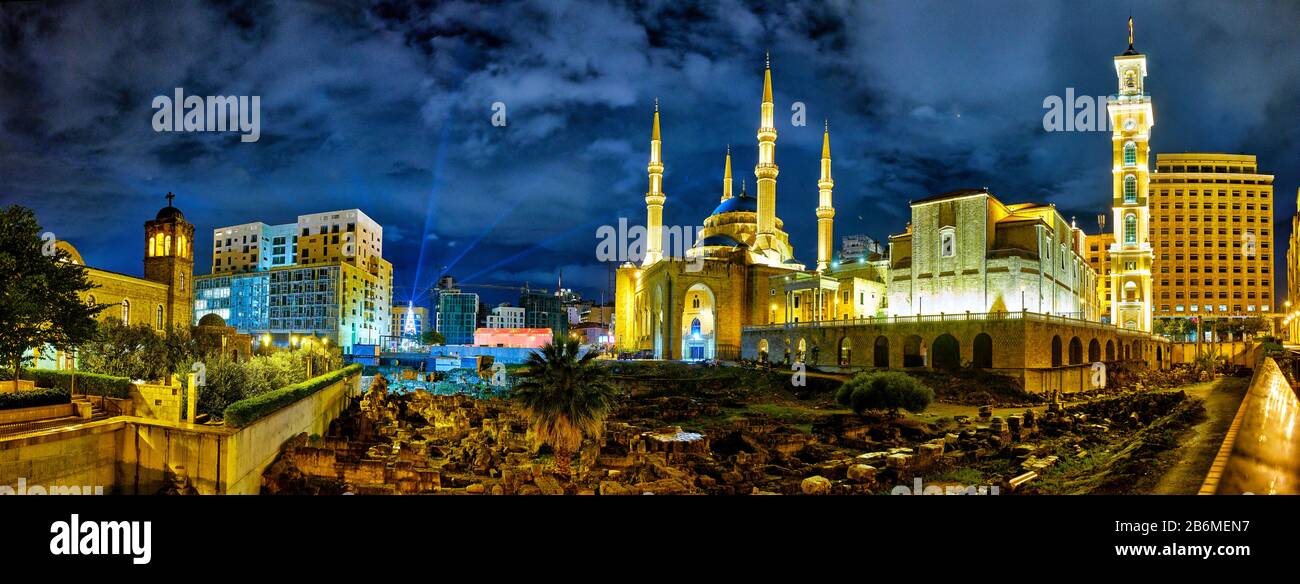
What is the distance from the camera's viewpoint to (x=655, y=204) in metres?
74.9

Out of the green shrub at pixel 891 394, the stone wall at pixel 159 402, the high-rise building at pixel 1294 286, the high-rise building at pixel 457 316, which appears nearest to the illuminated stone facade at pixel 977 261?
the green shrub at pixel 891 394

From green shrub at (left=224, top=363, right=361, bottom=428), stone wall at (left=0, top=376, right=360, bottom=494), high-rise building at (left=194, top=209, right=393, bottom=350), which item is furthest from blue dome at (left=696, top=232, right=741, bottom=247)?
stone wall at (left=0, top=376, right=360, bottom=494)

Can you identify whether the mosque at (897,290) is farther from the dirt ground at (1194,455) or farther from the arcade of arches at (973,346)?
the dirt ground at (1194,455)

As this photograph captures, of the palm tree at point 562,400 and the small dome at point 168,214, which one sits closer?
the palm tree at point 562,400

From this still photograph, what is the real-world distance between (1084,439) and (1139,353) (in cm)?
4350

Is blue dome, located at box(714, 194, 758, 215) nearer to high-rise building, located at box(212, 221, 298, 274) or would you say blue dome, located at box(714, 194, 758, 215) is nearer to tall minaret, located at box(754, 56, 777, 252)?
tall minaret, located at box(754, 56, 777, 252)

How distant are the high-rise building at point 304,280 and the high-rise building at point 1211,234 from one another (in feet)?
366

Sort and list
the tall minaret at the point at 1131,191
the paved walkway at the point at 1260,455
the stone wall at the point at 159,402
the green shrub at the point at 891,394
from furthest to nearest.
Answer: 1. the tall minaret at the point at 1131,191
2. the green shrub at the point at 891,394
3. the stone wall at the point at 159,402
4. the paved walkway at the point at 1260,455

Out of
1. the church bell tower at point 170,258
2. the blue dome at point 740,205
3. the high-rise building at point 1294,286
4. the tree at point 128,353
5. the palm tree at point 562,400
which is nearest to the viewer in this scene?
the palm tree at point 562,400

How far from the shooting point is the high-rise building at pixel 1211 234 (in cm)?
9325

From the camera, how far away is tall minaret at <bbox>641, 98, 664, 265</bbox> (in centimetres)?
7438

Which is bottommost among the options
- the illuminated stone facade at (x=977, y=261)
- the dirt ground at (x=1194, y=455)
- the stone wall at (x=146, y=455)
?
the stone wall at (x=146, y=455)

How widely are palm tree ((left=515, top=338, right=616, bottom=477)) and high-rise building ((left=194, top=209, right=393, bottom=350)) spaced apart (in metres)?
63.4
